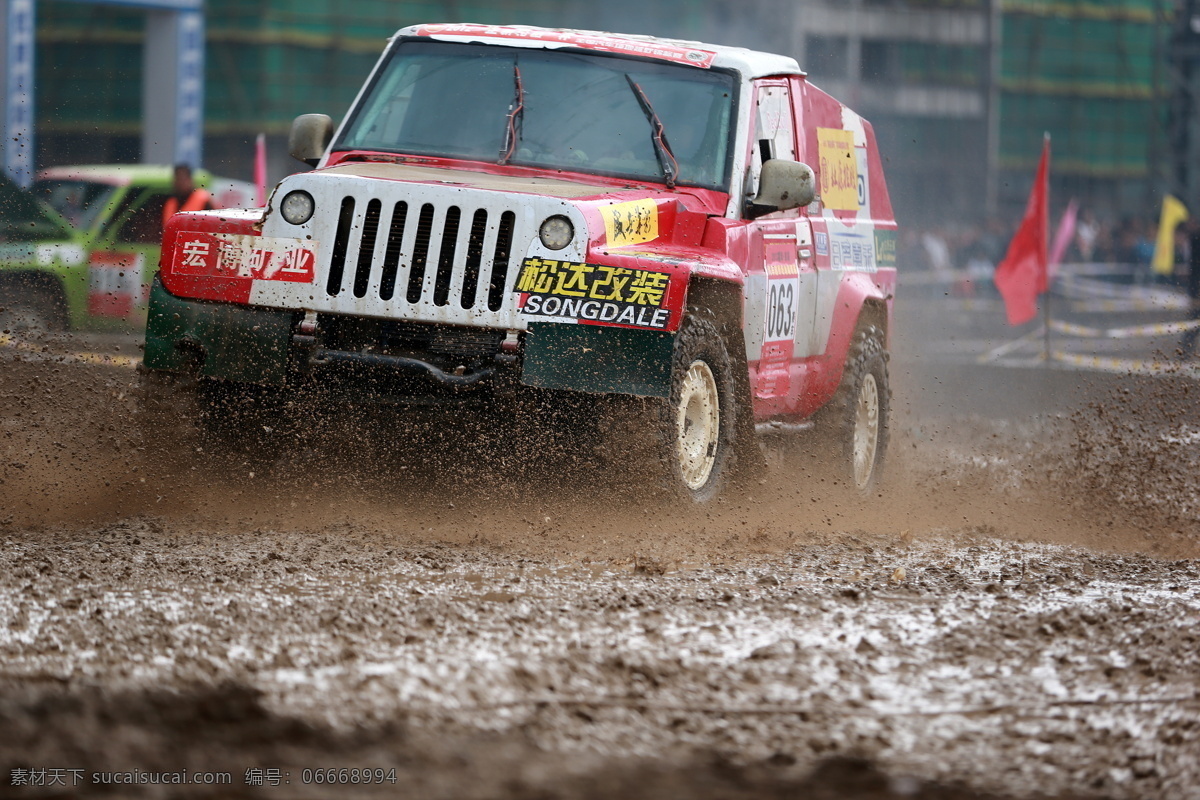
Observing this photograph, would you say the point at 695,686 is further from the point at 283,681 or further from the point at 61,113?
the point at 61,113

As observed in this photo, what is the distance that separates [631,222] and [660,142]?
89cm

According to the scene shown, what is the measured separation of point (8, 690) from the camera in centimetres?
399

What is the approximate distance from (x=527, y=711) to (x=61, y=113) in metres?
38.8

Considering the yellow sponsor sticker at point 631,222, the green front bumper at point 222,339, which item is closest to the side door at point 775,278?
the yellow sponsor sticker at point 631,222

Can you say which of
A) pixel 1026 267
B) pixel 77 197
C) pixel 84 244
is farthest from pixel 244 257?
pixel 1026 267

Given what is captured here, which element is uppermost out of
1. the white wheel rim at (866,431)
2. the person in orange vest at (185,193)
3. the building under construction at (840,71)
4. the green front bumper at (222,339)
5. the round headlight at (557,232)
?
the building under construction at (840,71)

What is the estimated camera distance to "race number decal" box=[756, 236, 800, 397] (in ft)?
26.4

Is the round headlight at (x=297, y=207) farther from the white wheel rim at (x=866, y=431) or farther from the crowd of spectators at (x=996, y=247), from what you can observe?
the crowd of spectators at (x=996, y=247)

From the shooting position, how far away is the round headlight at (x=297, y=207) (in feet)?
22.2

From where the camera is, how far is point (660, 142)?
779 centimetres

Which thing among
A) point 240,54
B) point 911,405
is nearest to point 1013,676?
point 911,405

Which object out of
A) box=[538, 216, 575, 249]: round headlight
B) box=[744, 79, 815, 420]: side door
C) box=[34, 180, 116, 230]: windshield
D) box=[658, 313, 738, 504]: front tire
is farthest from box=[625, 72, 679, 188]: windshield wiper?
box=[34, 180, 116, 230]: windshield

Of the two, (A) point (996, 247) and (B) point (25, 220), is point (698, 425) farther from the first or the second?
(A) point (996, 247)

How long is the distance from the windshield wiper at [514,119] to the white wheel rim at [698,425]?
142cm
